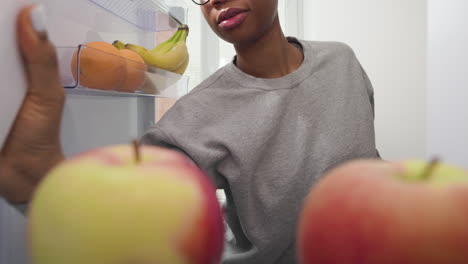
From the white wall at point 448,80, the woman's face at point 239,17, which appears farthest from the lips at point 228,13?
the white wall at point 448,80

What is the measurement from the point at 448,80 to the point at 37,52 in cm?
129

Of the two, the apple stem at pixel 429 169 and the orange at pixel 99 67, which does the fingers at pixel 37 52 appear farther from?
the apple stem at pixel 429 169

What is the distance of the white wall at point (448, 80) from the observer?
1.16 m

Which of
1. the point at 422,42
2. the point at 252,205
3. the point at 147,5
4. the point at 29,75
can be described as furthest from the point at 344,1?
the point at 29,75

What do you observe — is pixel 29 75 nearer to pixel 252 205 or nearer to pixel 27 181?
pixel 27 181

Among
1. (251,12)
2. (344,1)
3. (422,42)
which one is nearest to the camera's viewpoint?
(251,12)

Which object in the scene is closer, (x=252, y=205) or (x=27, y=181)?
(x=27, y=181)

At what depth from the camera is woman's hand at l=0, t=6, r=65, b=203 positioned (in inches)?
15.4

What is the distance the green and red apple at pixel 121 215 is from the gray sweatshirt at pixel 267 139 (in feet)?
1.81

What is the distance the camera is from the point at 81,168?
0.21m

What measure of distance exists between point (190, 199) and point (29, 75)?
0.29 metres

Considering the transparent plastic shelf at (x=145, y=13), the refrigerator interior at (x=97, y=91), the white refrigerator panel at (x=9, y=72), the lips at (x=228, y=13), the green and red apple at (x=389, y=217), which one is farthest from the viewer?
the transparent plastic shelf at (x=145, y=13)

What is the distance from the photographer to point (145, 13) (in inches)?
40.8

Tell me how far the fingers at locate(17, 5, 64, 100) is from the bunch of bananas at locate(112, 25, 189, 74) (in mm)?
494
